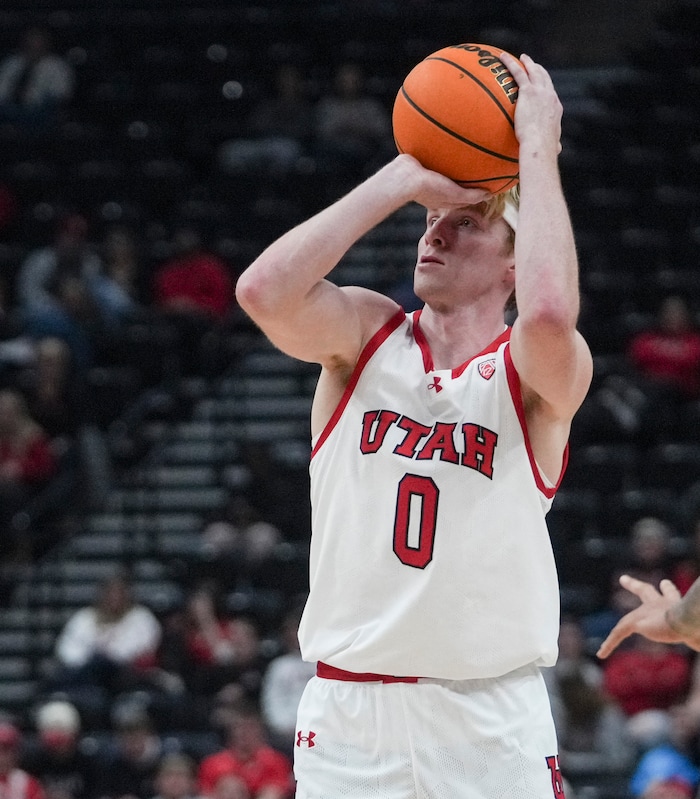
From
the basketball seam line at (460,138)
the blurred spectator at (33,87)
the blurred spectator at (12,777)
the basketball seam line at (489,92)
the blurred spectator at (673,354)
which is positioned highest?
the blurred spectator at (33,87)

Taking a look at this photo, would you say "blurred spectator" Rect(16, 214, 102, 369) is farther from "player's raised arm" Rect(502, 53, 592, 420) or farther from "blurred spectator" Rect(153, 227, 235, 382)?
"player's raised arm" Rect(502, 53, 592, 420)

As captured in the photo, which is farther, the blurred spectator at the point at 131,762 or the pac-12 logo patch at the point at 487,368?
the blurred spectator at the point at 131,762

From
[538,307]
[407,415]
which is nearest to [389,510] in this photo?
[407,415]

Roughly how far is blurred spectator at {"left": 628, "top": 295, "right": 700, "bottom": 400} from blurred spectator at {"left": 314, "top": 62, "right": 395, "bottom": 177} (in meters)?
3.50

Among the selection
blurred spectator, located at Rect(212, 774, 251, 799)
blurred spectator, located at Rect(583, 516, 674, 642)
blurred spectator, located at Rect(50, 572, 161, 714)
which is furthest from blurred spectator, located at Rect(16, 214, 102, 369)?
Result: blurred spectator, located at Rect(583, 516, 674, 642)

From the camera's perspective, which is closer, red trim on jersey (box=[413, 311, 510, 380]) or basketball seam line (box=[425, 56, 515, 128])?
basketball seam line (box=[425, 56, 515, 128])

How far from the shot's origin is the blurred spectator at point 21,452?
12.7 m

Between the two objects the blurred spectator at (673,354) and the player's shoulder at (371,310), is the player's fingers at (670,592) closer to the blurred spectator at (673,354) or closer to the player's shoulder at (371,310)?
the player's shoulder at (371,310)

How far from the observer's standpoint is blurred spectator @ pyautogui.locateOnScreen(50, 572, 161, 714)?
37.0 ft

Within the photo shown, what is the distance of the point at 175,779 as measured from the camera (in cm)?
1016

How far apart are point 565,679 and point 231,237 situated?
611cm

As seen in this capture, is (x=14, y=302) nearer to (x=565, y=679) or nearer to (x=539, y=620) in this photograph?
(x=565, y=679)

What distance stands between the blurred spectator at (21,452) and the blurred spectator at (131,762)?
265cm

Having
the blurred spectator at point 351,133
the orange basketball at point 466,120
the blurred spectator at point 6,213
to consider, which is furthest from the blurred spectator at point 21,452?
the orange basketball at point 466,120
